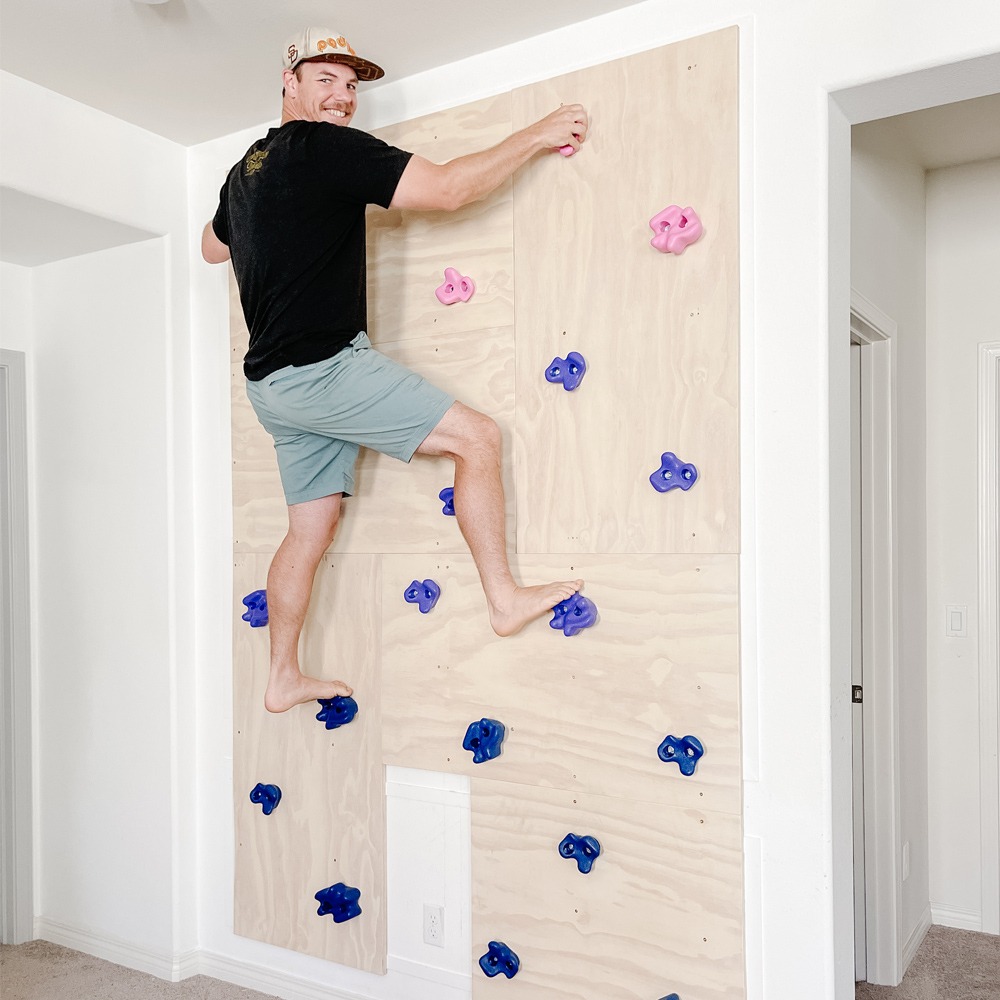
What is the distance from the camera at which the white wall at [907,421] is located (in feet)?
9.95

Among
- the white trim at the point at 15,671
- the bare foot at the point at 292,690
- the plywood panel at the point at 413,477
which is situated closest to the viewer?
the plywood panel at the point at 413,477

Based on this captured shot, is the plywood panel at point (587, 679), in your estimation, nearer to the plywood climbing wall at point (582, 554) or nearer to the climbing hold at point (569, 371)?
the plywood climbing wall at point (582, 554)

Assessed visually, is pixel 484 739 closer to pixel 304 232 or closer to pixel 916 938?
pixel 304 232

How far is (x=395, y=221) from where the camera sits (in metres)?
2.74

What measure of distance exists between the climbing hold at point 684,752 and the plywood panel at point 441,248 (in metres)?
1.12

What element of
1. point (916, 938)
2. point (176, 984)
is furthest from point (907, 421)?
point (176, 984)

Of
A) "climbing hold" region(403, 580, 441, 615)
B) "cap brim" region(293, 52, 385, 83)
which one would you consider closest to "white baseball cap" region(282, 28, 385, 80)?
"cap brim" region(293, 52, 385, 83)

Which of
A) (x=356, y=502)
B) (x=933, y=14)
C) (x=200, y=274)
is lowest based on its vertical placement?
(x=356, y=502)

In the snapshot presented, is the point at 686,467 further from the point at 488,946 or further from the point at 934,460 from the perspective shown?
the point at 934,460

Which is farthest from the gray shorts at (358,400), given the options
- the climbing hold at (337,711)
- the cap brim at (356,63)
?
the climbing hold at (337,711)

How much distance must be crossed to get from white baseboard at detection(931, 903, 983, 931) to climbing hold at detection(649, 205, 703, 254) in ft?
8.78

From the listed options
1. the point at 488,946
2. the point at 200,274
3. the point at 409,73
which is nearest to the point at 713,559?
the point at 488,946

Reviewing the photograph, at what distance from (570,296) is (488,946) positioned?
1668 millimetres

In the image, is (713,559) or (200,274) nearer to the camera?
(713,559)
